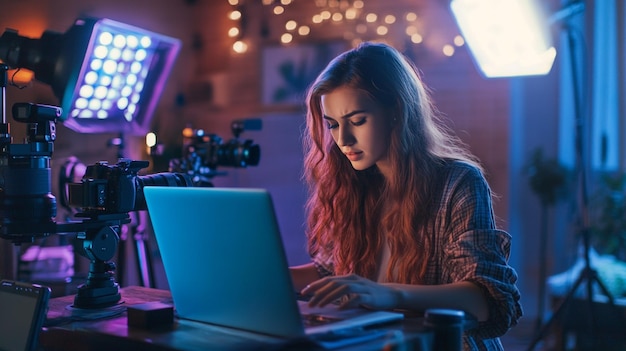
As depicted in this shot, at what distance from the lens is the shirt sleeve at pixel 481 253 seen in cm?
138

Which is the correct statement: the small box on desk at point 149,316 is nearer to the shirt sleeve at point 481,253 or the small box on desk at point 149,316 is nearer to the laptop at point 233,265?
the laptop at point 233,265

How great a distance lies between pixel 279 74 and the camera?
470 cm

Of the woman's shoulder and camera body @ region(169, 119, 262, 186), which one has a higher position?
camera body @ region(169, 119, 262, 186)

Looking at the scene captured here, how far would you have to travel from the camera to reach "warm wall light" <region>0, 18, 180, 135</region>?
1888 mm

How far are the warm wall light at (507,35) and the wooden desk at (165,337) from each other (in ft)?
6.65

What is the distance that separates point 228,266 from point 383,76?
0.73 m

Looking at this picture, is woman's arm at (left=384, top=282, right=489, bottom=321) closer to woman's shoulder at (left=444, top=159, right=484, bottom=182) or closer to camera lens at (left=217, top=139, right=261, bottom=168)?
woman's shoulder at (left=444, top=159, right=484, bottom=182)

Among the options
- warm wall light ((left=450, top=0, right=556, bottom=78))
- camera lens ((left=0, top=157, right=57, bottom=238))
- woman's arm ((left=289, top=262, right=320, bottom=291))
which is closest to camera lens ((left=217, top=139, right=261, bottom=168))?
woman's arm ((left=289, top=262, right=320, bottom=291))

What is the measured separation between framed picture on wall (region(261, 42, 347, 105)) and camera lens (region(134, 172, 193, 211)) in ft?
9.76

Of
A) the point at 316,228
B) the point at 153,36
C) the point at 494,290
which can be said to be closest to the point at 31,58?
the point at 153,36

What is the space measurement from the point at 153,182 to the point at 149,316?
1.30 ft

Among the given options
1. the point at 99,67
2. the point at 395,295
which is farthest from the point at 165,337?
the point at 99,67

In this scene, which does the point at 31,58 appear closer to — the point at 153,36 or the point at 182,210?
the point at 153,36

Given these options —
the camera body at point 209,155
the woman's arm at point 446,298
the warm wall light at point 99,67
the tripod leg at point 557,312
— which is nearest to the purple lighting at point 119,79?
the warm wall light at point 99,67
